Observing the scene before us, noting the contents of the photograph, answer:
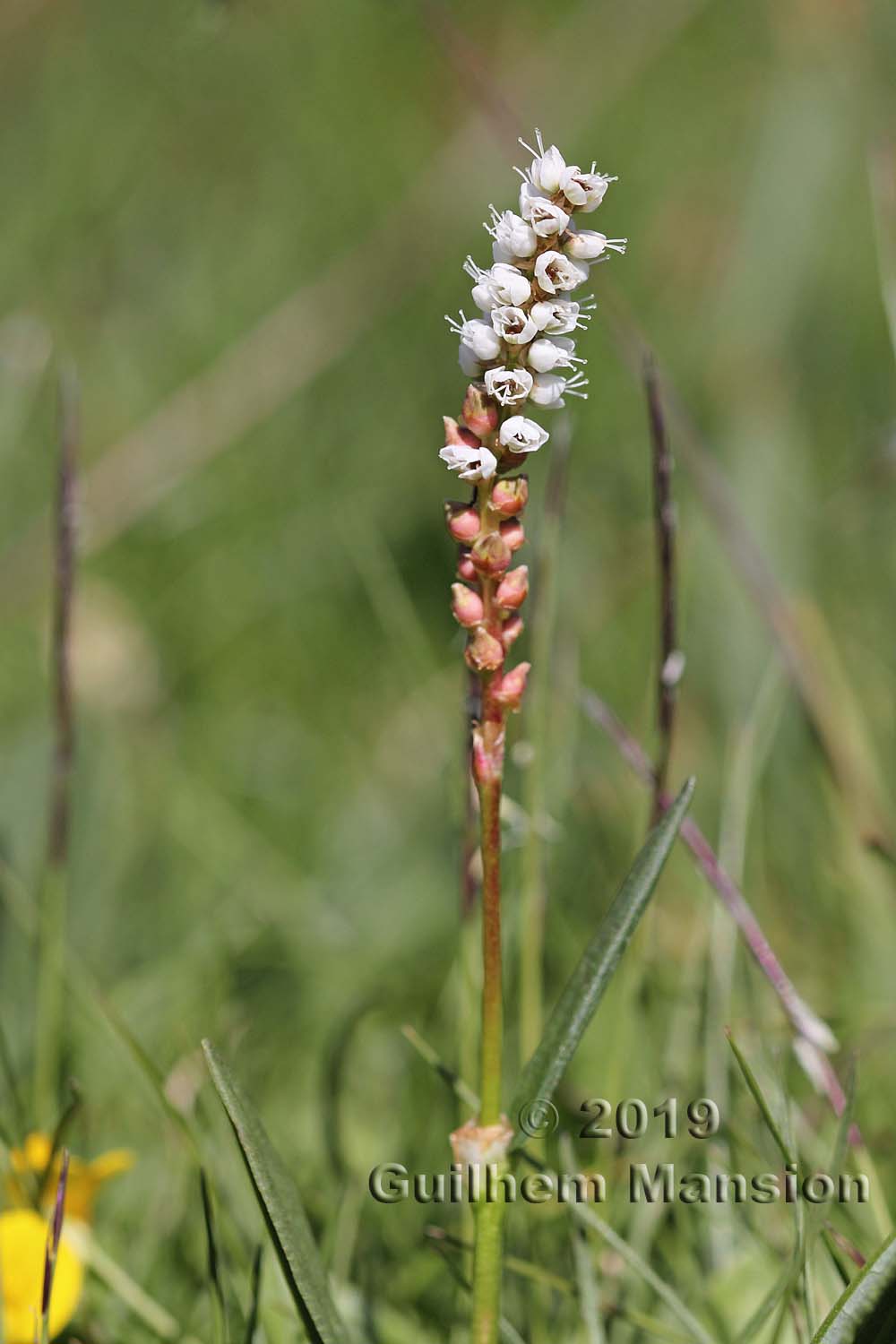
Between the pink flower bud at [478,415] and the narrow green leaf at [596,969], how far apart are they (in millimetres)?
243

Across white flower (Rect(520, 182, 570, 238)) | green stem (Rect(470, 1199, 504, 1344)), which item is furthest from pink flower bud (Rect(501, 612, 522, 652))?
green stem (Rect(470, 1199, 504, 1344))

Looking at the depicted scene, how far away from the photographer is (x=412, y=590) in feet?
8.49

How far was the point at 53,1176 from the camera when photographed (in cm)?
113

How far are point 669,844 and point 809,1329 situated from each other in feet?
1.10

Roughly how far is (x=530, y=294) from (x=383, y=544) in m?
1.47

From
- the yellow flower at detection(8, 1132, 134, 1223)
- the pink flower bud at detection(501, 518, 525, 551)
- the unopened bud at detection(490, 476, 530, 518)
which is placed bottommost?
the yellow flower at detection(8, 1132, 134, 1223)

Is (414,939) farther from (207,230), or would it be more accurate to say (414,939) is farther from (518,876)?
(207,230)

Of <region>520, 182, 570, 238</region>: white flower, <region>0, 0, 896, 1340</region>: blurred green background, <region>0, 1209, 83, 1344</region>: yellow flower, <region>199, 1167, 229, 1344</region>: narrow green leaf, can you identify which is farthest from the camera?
<region>0, 0, 896, 1340</region>: blurred green background

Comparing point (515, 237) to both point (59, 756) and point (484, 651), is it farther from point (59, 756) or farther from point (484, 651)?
point (59, 756)

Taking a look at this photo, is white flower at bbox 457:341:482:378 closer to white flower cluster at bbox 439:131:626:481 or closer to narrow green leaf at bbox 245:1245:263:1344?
white flower cluster at bbox 439:131:626:481

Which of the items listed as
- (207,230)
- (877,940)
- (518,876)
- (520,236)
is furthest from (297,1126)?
(207,230)

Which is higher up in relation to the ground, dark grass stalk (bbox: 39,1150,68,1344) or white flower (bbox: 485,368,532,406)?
white flower (bbox: 485,368,532,406)

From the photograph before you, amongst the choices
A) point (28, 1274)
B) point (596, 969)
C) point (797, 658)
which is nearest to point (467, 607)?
point (596, 969)

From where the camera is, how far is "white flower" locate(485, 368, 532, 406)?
741 millimetres
